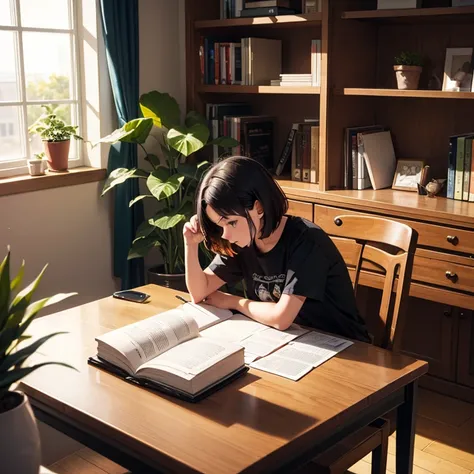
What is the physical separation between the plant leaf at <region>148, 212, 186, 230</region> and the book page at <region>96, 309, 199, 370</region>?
1.43 m

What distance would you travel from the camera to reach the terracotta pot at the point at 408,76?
3168 mm

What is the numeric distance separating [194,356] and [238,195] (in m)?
0.49

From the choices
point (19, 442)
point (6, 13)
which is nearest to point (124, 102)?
point (6, 13)

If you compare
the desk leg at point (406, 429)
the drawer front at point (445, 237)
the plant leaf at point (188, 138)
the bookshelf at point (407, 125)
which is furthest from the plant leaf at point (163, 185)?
the desk leg at point (406, 429)

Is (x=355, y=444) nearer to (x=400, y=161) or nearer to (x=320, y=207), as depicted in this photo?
(x=320, y=207)

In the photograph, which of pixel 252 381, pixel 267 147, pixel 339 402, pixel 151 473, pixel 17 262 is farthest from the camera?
pixel 267 147

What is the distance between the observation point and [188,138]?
3.41 metres

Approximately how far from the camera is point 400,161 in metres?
3.45

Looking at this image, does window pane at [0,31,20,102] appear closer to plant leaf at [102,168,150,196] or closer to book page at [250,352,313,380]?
plant leaf at [102,168,150,196]

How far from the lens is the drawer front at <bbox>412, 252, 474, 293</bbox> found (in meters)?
2.90

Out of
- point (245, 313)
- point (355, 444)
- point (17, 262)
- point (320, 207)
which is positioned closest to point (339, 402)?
point (355, 444)

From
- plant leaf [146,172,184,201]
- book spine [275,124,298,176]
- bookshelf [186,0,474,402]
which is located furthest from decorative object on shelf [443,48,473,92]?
plant leaf [146,172,184,201]

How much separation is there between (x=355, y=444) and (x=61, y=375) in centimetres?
72

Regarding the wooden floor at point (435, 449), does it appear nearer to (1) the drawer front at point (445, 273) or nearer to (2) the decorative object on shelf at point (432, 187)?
(1) the drawer front at point (445, 273)
